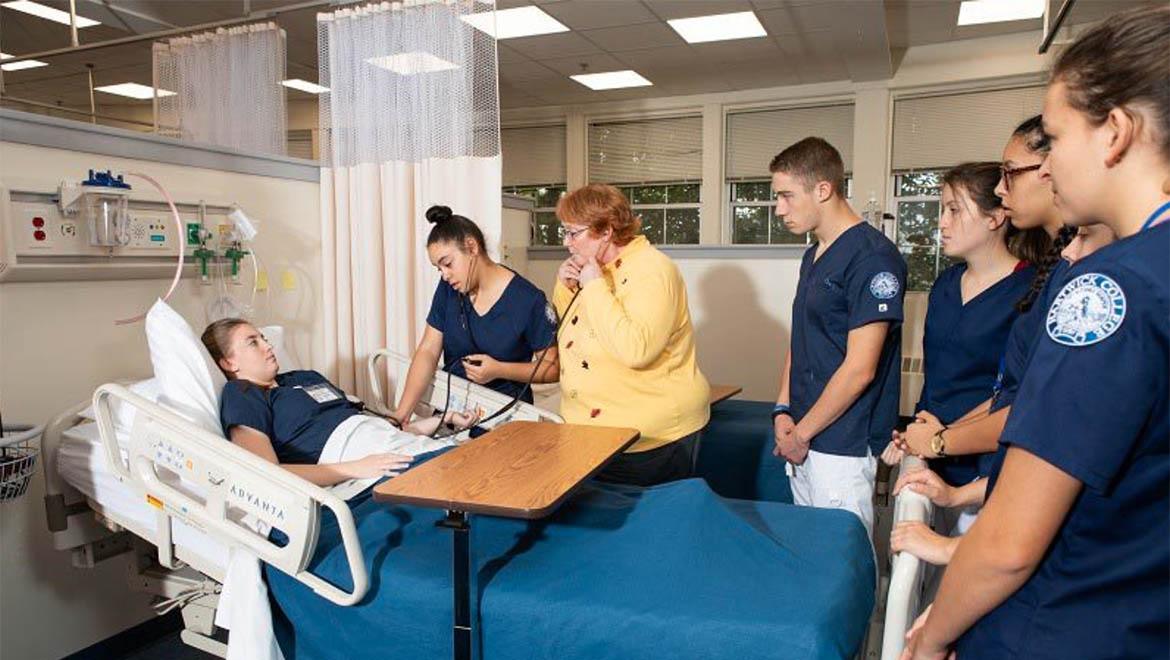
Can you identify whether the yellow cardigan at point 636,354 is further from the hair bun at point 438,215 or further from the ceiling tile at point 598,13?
the ceiling tile at point 598,13

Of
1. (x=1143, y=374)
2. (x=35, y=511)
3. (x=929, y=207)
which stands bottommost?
(x=35, y=511)

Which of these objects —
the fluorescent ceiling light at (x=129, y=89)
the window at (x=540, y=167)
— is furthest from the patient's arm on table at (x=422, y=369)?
the fluorescent ceiling light at (x=129, y=89)

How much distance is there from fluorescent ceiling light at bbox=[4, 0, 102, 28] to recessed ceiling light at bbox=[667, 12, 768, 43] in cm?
442

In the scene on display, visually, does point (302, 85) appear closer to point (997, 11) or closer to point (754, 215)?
point (754, 215)

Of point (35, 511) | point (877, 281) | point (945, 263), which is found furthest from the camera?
point (945, 263)

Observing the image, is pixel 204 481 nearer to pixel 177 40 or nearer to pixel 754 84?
pixel 177 40

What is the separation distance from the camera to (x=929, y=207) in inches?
271

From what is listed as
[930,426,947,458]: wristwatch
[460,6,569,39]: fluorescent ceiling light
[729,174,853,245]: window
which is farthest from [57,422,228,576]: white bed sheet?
[729,174,853,245]: window

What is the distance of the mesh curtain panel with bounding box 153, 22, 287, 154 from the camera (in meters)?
3.67

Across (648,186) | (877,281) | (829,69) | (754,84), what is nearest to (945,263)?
(829,69)

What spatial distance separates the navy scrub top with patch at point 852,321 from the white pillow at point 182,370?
1529 millimetres

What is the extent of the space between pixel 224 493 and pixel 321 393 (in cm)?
68

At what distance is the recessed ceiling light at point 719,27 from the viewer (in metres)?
5.48

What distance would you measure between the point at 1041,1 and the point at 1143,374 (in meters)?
6.05
